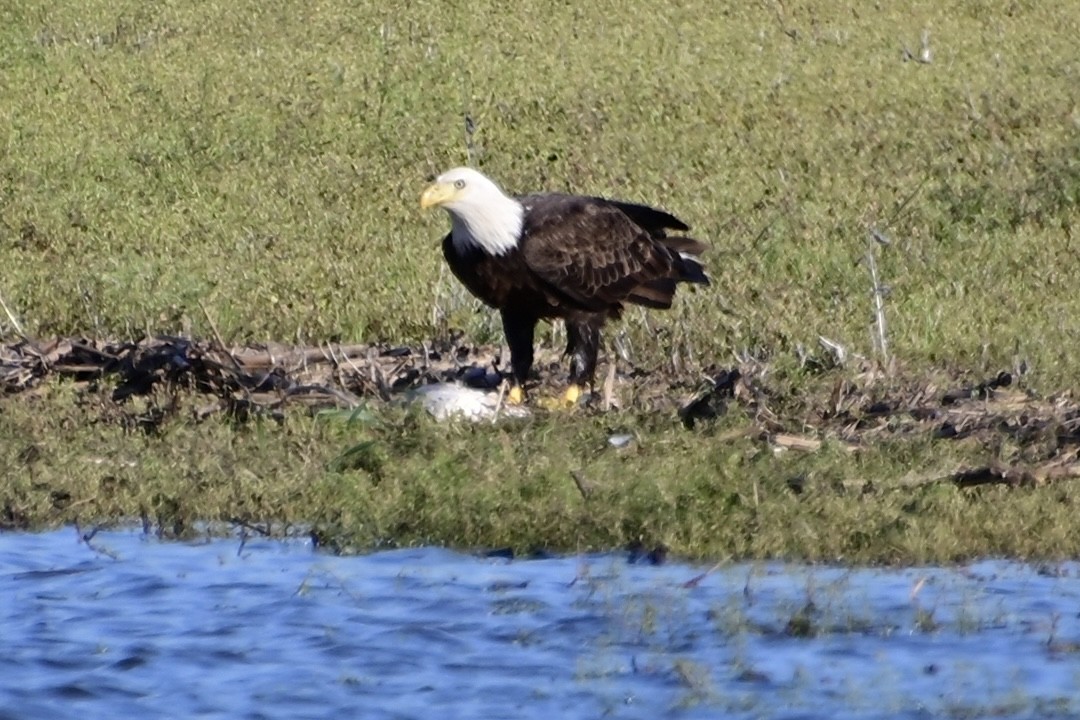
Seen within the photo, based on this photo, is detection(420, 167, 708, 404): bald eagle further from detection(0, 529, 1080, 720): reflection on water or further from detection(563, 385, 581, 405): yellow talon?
detection(0, 529, 1080, 720): reflection on water

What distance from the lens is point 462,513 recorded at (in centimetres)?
736

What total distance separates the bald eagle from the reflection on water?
248 cm

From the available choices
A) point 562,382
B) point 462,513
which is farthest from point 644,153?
point 462,513

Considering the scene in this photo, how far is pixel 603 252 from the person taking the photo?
9.67 metres

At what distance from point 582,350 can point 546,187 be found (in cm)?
542

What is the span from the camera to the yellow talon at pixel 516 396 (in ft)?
30.6

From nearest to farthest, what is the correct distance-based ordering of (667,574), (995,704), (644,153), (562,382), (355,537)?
(995,704)
(667,574)
(355,537)
(562,382)
(644,153)

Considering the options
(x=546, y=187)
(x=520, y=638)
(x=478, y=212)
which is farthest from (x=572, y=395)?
(x=546, y=187)

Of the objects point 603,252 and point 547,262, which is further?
point 603,252

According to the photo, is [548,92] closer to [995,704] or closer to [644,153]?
[644,153]

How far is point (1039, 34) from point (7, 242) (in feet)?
34.3

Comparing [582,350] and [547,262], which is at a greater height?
[547,262]

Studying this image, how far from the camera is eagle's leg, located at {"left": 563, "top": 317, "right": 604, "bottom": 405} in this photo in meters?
9.66

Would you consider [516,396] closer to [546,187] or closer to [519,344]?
[519,344]
